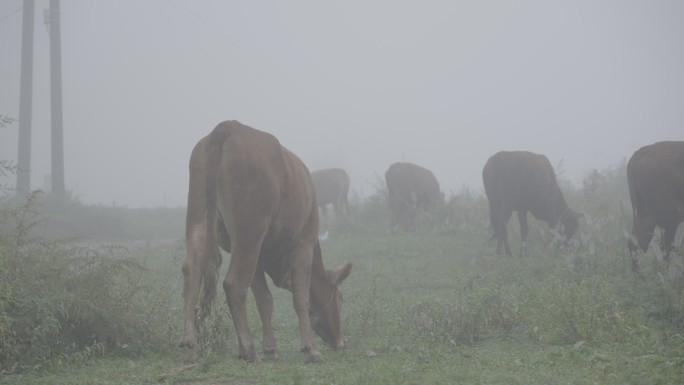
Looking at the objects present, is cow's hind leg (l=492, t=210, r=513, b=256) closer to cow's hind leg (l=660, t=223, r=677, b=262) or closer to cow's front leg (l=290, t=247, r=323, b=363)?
cow's hind leg (l=660, t=223, r=677, b=262)

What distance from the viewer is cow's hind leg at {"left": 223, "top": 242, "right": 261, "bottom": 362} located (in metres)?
6.16

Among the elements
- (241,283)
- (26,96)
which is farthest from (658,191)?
(26,96)

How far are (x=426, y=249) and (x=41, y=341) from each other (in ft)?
34.4

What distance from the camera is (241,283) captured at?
6.18 m

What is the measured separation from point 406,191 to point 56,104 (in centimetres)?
1414

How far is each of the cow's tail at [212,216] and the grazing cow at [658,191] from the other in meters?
6.13

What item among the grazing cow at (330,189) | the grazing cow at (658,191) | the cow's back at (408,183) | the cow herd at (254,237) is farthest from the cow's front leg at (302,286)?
the grazing cow at (330,189)

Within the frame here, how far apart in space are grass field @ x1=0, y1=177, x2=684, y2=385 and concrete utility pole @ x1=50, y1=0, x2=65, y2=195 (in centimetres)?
1749

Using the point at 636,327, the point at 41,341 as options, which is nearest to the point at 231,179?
the point at 41,341

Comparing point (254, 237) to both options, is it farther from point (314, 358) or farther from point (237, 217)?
point (314, 358)

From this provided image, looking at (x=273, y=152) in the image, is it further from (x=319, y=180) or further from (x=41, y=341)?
(x=319, y=180)

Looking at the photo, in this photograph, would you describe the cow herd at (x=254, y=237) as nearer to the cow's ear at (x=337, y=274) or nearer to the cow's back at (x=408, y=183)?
the cow's ear at (x=337, y=274)

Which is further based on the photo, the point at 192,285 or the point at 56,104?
the point at 56,104

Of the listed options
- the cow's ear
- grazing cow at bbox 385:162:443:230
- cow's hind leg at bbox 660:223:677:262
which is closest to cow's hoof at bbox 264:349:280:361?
the cow's ear
